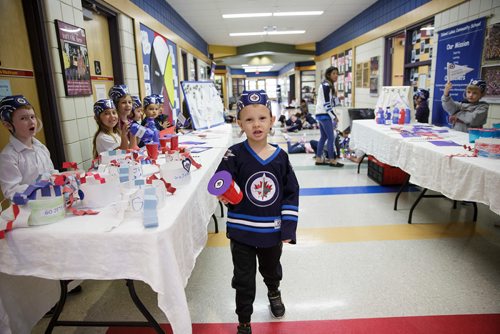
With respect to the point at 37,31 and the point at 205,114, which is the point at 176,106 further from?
the point at 37,31

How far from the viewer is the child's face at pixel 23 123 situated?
6.02 ft

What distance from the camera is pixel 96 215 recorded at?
1.45 meters

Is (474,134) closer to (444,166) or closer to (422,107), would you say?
(444,166)

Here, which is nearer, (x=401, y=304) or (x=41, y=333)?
(x=41, y=333)

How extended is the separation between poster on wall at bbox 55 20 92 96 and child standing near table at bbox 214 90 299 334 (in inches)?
75.7

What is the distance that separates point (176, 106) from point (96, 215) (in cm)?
585

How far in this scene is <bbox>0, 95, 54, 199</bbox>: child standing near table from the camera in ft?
5.85

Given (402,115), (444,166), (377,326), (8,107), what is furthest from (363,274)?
(402,115)

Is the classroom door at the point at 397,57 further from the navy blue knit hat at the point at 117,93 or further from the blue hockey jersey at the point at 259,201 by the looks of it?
the blue hockey jersey at the point at 259,201

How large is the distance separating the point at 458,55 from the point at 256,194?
4300 mm

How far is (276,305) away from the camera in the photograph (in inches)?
75.8

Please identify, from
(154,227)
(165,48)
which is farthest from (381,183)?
(165,48)

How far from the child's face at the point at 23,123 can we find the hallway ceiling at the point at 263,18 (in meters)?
5.44

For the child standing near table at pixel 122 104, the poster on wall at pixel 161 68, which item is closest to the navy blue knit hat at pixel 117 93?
the child standing near table at pixel 122 104
